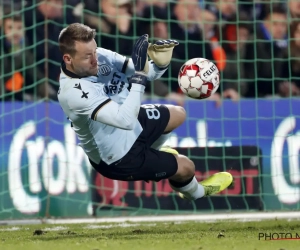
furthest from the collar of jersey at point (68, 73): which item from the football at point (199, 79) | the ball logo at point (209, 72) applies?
the ball logo at point (209, 72)

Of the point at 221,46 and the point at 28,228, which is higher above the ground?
the point at 221,46

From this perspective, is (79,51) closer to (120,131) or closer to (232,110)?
(120,131)

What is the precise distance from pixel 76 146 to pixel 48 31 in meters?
1.23

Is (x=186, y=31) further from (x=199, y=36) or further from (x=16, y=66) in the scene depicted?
(x=16, y=66)

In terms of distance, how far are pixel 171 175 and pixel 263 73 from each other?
285cm

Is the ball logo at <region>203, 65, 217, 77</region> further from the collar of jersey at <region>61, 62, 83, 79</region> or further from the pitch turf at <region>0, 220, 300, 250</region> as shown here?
the pitch turf at <region>0, 220, 300, 250</region>

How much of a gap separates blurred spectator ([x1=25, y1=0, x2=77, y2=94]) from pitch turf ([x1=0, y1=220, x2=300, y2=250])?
Result: 1823 millimetres

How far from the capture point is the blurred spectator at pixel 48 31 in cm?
979

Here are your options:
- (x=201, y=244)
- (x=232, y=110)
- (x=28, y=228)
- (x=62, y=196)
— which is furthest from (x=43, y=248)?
(x=232, y=110)

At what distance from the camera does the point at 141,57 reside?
23.2ft

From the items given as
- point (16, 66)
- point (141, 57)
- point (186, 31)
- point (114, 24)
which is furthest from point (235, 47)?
point (141, 57)

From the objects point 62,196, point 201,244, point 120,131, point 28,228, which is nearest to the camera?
point 201,244

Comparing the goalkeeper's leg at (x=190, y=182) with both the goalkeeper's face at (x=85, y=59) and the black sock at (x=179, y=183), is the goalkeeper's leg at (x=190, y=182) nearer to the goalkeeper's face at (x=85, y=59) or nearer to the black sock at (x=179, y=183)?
the black sock at (x=179, y=183)

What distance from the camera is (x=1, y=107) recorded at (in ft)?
31.6
